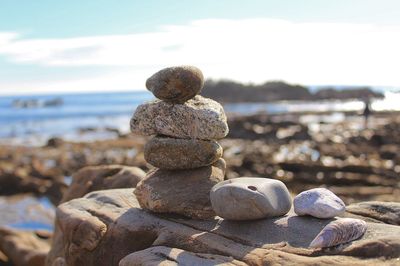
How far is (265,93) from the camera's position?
86.1 m

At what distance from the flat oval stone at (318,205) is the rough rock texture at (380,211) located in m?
0.37

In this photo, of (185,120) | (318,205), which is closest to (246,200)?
(318,205)

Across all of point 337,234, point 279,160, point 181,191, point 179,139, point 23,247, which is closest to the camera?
point 337,234

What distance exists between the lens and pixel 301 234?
16.2 ft

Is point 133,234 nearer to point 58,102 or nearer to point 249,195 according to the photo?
point 249,195

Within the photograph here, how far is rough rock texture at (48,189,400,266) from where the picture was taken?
14.6 feet

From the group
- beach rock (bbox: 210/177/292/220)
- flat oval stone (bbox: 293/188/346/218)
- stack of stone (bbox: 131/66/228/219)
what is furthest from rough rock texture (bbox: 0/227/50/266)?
flat oval stone (bbox: 293/188/346/218)

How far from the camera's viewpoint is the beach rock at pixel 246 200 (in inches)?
203

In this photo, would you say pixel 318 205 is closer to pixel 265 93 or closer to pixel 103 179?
pixel 103 179

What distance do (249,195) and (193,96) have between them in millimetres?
1478

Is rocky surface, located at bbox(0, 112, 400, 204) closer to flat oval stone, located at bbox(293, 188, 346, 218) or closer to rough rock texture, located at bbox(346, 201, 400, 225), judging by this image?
rough rock texture, located at bbox(346, 201, 400, 225)

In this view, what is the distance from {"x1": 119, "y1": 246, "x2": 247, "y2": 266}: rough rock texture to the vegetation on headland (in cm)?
7591

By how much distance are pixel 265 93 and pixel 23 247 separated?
257 feet

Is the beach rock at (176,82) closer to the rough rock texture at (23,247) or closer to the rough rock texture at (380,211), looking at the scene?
the rough rock texture at (380,211)
